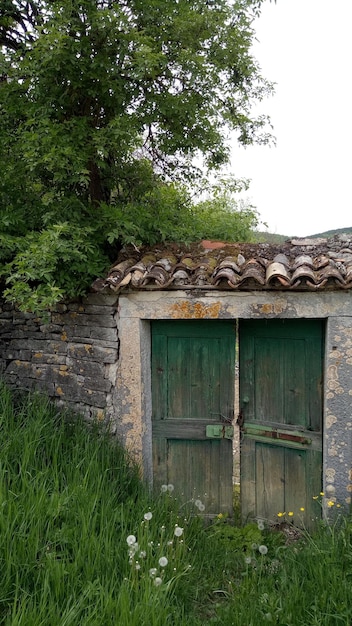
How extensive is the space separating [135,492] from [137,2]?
4379 millimetres

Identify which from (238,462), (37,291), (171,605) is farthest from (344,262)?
(171,605)

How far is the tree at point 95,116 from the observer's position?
13.3 ft

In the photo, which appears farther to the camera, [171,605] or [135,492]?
[135,492]

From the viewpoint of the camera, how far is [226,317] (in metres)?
4.13

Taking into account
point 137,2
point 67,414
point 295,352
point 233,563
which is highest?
point 137,2

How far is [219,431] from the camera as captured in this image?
14.8ft

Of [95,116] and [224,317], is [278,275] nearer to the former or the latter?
[224,317]

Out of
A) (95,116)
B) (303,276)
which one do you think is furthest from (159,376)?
(95,116)

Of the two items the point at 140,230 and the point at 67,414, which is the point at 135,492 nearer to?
the point at 67,414

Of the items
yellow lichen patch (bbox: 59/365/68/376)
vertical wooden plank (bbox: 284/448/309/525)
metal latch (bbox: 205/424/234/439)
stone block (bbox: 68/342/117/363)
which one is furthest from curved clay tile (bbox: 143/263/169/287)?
vertical wooden plank (bbox: 284/448/309/525)

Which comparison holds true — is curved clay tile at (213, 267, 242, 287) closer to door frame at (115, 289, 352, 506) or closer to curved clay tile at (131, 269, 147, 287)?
door frame at (115, 289, 352, 506)

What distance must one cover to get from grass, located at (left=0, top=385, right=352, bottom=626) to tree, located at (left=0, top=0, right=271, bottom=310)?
129cm

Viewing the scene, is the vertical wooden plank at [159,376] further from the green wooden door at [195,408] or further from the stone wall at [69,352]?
the stone wall at [69,352]

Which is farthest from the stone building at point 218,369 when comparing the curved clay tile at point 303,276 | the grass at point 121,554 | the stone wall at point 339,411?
the grass at point 121,554
